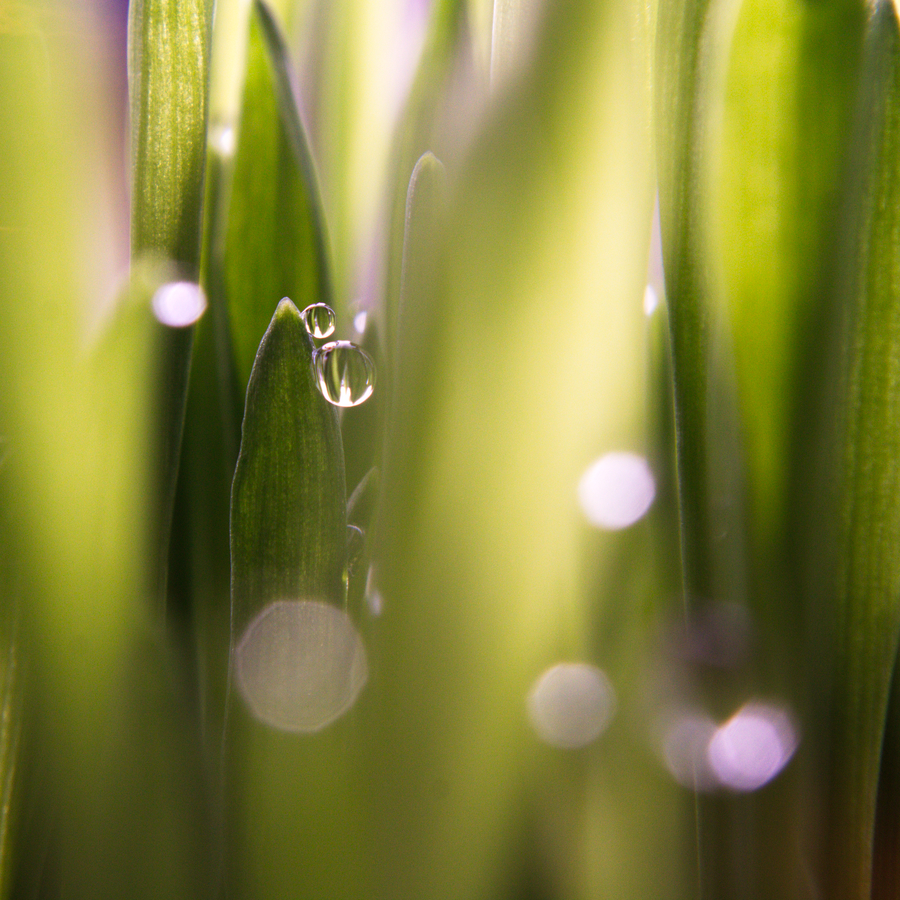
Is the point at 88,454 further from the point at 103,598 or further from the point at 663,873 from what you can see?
the point at 663,873

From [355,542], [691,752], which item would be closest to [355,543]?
[355,542]

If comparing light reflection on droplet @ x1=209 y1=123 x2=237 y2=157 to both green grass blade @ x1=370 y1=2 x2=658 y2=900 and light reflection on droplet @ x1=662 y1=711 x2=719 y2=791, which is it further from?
light reflection on droplet @ x1=662 y1=711 x2=719 y2=791

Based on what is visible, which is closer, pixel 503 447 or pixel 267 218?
pixel 503 447

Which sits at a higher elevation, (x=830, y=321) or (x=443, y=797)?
(x=830, y=321)

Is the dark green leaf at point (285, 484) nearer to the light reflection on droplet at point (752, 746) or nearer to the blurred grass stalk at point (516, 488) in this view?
the blurred grass stalk at point (516, 488)

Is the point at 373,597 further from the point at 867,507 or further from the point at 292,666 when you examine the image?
the point at 867,507

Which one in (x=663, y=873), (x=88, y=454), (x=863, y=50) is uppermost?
(x=863, y=50)

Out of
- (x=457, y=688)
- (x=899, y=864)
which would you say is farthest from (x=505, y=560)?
(x=899, y=864)
